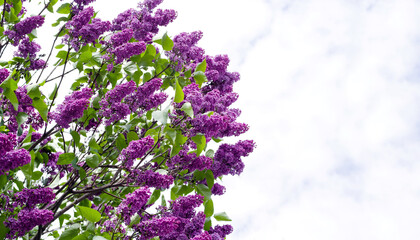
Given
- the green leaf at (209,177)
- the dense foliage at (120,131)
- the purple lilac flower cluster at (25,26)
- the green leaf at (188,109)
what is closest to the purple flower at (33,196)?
the dense foliage at (120,131)

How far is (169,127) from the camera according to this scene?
12.8 feet

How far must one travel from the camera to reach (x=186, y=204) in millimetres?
4047

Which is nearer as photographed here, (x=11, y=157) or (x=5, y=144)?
(x=5, y=144)

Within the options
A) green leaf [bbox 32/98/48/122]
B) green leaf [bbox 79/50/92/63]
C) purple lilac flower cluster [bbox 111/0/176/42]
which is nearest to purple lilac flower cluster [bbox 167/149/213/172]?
green leaf [bbox 32/98/48/122]

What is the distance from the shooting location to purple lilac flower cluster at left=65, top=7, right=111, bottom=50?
16.0ft

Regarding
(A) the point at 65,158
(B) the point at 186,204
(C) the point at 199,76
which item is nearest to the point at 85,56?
(A) the point at 65,158

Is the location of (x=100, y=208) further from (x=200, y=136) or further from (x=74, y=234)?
(x=200, y=136)

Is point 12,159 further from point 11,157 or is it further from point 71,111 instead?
point 71,111

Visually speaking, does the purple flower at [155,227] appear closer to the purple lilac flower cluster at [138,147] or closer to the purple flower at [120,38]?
the purple lilac flower cluster at [138,147]

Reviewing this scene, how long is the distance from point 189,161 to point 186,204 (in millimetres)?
457

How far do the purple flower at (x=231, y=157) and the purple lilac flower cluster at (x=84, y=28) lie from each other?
86.0 inches

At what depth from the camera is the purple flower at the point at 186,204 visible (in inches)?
159

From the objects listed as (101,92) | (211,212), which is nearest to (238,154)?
(211,212)

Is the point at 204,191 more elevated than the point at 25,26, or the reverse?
the point at 25,26
